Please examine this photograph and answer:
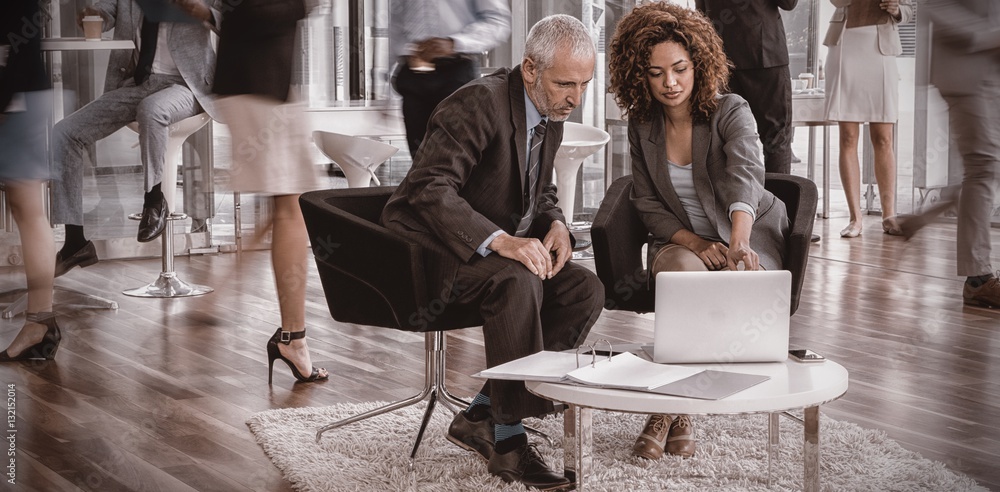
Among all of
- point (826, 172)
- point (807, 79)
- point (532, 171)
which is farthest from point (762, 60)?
point (826, 172)

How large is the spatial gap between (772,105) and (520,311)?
2559mm

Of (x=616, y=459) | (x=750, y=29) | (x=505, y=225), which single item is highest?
(x=750, y=29)

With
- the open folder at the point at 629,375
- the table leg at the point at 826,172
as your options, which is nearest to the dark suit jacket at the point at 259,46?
the open folder at the point at 629,375

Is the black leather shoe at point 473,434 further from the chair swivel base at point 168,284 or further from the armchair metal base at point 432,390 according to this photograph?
the chair swivel base at point 168,284

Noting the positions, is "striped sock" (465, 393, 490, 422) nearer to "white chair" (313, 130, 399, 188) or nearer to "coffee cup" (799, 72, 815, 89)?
"white chair" (313, 130, 399, 188)

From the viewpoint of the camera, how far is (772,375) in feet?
7.41

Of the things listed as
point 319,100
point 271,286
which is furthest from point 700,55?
point 319,100

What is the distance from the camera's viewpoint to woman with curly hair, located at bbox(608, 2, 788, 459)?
3.05m

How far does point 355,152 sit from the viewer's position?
5.38 m

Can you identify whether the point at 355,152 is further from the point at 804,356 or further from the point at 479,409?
the point at 804,356

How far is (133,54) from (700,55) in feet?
9.96

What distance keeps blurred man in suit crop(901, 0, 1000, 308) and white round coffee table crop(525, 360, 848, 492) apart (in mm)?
845

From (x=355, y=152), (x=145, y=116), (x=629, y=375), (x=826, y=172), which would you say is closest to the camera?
(x=629, y=375)

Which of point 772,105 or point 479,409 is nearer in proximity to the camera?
point 479,409
